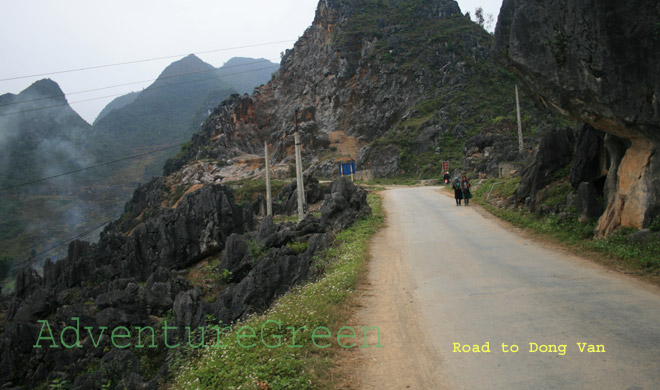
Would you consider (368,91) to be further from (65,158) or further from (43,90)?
(43,90)

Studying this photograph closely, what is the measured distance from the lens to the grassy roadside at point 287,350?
450 cm

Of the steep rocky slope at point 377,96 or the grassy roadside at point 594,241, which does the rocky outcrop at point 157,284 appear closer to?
the grassy roadside at point 594,241

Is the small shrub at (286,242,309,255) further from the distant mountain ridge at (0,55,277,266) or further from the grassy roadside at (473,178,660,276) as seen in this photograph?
the distant mountain ridge at (0,55,277,266)

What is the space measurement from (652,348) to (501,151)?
3271cm

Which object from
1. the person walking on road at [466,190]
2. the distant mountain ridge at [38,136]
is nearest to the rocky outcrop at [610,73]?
the person walking on road at [466,190]

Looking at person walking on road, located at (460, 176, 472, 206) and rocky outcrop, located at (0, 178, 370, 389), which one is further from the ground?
person walking on road, located at (460, 176, 472, 206)

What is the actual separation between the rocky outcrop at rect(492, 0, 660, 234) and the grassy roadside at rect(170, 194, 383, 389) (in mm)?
6886

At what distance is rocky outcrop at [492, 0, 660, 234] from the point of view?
28.9 feet

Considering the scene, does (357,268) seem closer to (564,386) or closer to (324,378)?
(324,378)

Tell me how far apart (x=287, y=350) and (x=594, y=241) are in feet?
27.7

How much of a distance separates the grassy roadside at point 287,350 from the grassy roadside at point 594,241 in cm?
543

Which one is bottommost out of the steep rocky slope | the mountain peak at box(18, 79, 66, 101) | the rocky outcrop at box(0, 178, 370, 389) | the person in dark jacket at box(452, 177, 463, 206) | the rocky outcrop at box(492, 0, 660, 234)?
the rocky outcrop at box(0, 178, 370, 389)

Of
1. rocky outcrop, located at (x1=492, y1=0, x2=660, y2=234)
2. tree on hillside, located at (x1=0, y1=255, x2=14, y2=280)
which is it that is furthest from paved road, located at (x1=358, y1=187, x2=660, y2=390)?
tree on hillside, located at (x1=0, y1=255, x2=14, y2=280)

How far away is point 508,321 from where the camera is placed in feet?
18.6
